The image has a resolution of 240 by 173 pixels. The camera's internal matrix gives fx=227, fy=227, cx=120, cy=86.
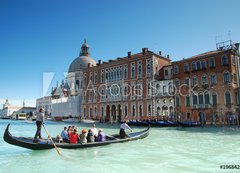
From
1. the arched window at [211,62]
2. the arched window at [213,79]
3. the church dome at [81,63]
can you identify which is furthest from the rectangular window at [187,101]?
the church dome at [81,63]

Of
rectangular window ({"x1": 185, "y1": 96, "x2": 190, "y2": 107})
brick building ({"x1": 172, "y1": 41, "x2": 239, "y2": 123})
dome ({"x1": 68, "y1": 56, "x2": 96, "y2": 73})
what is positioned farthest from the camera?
dome ({"x1": 68, "y1": 56, "x2": 96, "y2": 73})

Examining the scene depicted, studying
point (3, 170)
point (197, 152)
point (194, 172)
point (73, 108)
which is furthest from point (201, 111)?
point (73, 108)

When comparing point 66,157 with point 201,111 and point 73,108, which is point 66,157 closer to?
point 201,111

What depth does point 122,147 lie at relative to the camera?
31.2ft

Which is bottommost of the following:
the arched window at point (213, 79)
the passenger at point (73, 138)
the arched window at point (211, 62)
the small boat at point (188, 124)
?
the small boat at point (188, 124)

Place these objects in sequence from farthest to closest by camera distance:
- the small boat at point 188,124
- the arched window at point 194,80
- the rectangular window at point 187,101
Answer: the rectangular window at point 187,101, the arched window at point 194,80, the small boat at point 188,124

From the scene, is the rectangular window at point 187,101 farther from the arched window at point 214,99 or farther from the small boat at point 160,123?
the small boat at point 160,123

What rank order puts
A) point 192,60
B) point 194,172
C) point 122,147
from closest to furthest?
point 194,172, point 122,147, point 192,60

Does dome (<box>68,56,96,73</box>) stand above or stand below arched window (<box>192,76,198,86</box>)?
above

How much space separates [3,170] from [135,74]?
24.8m

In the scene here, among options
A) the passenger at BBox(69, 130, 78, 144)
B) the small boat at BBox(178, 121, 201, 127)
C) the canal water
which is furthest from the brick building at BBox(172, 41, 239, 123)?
the passenger at BBox(69, 130, 78, 144)

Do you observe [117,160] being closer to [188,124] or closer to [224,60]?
[188,124]

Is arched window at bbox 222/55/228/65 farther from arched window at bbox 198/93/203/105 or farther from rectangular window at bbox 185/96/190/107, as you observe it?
rectangular window at bbox 185/96/190/107

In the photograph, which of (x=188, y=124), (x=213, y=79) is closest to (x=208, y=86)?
(x=213, y=79)
